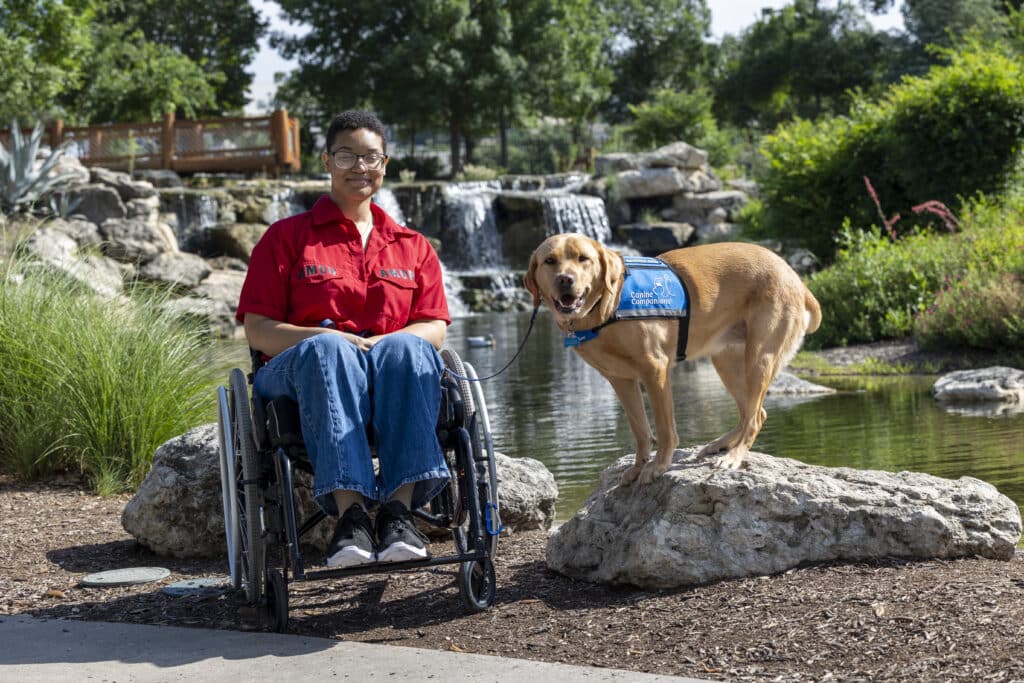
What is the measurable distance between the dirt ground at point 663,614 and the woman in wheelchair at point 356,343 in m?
0.41

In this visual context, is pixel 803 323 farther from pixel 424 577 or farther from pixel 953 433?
pixel 953 433

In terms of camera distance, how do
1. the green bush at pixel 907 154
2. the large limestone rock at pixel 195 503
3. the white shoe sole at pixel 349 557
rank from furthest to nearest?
the green bush at pixel 907 154 < the large limestone rock at pixel 195 503 < the white shoe sole at pixel 349 557

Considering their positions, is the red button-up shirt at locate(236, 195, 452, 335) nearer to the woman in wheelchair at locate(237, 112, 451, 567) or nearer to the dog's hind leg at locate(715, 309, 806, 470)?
the woman in wheelchair at locate(237, 112, 451, 567)

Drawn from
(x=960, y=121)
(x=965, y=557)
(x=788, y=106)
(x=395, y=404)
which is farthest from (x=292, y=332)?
(x=788, y=106)

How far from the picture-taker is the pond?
673cm

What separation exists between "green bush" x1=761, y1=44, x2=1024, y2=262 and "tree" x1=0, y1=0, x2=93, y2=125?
709 inches

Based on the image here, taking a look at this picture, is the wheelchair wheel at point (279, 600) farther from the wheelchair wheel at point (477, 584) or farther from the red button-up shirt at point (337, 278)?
the red button-up shirt at point (337, 278)

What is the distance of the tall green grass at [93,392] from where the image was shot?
6.33 metres

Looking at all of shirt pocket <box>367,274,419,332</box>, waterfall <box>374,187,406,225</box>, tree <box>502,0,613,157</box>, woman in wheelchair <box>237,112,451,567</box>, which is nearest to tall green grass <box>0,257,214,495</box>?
woman in wheelchair <box>237,112,451,567</box>

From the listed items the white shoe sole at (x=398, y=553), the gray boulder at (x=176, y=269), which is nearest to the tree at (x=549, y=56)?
the gray boulder at (x=176, y=269)

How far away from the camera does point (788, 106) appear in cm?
6266

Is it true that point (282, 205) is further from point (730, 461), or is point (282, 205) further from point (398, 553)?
point (398, 553)

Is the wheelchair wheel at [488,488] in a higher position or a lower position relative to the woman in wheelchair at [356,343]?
lower

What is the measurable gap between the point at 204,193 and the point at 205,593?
909 inches
